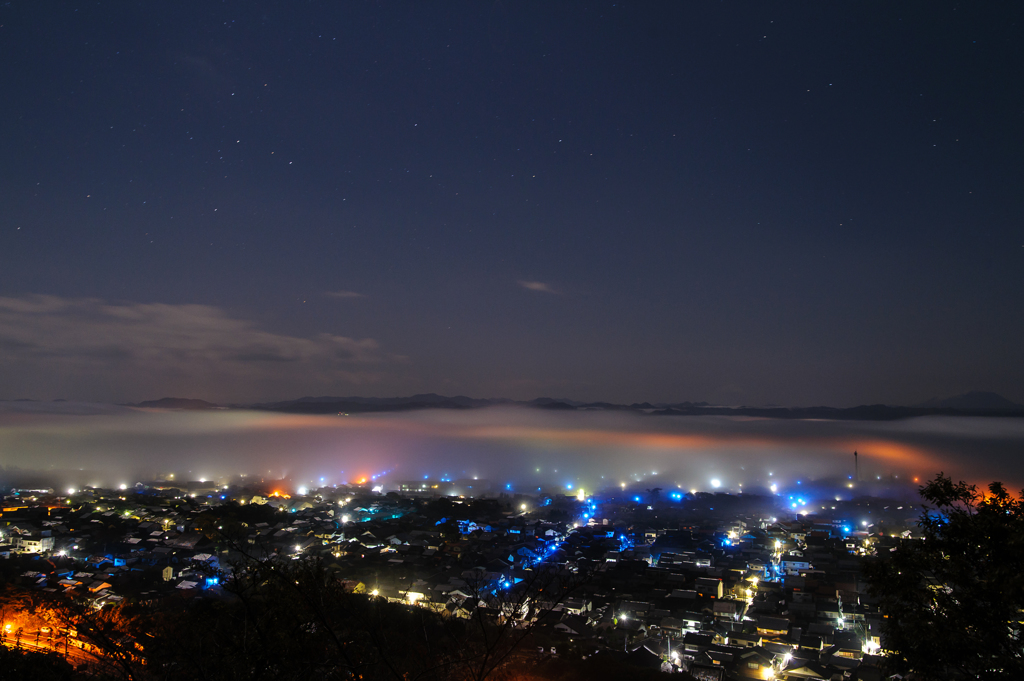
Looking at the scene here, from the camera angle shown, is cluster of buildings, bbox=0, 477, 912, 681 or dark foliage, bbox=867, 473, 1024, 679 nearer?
dark foliage, bbox=867, 473, 1024, 679

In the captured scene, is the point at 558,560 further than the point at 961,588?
Yes

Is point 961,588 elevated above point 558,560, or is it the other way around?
point 961,588

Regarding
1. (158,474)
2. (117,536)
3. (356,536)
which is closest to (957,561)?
(356,536)

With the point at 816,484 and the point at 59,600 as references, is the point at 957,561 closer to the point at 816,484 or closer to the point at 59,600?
the point at 59,600

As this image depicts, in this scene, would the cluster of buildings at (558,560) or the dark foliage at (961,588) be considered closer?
the dark foliage at (961,588)

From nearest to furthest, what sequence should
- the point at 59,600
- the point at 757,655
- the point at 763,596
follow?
the point at 757,655, the point at 59,600, the point at 763,596

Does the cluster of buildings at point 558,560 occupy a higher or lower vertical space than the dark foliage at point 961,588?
lower

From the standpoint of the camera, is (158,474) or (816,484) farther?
(158,474)

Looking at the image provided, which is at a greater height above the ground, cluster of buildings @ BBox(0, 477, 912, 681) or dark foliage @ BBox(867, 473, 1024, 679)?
dark foliage @ BBox(867, 473, 1024, 679)
